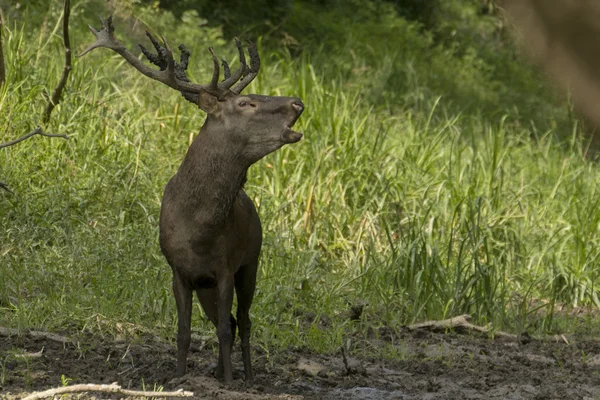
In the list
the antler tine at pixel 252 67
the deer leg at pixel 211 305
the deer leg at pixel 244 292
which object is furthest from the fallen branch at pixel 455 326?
the antler tine at pixel 252 67

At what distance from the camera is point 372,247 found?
751 centimetres

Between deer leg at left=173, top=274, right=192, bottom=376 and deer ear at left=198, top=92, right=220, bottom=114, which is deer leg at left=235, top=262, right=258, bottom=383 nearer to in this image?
deer leg at left=173, top=274, right=192, bottom=376

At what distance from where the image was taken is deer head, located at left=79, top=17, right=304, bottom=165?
4.37 meters

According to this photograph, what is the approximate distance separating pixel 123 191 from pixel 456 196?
296cm

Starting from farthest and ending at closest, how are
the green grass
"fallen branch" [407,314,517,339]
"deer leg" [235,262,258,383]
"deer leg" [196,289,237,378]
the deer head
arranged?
"fallen branch" [407,314,517,339]
the green grass
"deer leg" [235,262,258,383]
"deer leg" [196,289,237,378]
the deer head

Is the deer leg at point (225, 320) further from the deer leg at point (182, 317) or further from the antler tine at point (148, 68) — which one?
the antler tine at point (148, 68)

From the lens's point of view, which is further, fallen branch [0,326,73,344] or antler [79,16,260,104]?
fallen branch [0,326,73,344]

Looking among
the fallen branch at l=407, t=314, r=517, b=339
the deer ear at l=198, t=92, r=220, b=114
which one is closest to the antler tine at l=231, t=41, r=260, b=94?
the deer ear at l=198, t=92, r=220, b=114

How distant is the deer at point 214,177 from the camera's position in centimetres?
441

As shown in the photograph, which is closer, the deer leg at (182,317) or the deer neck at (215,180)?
the deer neck at (215,180)

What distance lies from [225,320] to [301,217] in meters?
3.49

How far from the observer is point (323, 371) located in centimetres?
526

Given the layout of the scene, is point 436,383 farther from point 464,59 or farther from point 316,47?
point 464,59

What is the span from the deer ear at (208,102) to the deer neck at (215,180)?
0.13m
